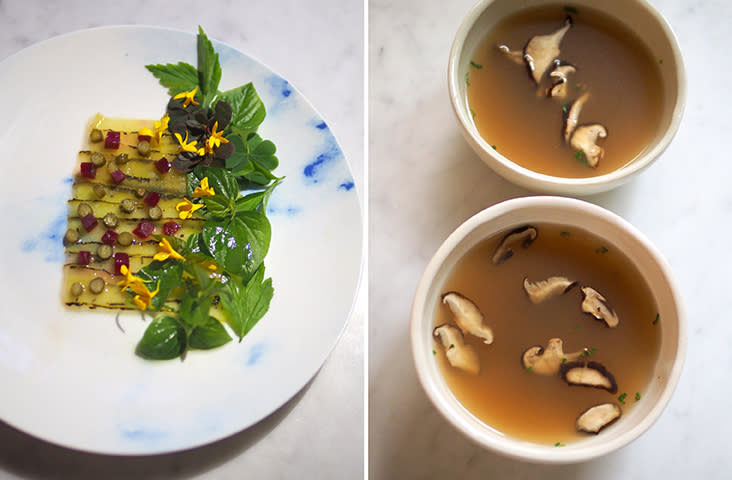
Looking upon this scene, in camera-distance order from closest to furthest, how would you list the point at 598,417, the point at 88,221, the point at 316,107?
the point at 598,417, the point at 88,221, the point at 316,107

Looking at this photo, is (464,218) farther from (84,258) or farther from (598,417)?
(84,258)

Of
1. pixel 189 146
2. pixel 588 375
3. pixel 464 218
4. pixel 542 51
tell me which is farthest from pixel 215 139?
pixel 588 375

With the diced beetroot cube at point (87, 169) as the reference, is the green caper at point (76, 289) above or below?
below

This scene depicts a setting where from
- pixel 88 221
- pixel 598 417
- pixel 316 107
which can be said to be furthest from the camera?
pixel 316 107

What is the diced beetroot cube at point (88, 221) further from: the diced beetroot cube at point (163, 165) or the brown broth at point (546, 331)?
the brown broth at point (546, 331)

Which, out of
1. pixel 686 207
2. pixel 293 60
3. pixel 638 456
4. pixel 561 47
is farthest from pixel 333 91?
pixel 638 456

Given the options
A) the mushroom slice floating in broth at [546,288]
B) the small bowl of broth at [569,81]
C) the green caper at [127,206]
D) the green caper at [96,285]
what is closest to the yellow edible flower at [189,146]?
the green caper at [127,206]

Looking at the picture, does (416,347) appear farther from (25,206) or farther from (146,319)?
(25,206)
